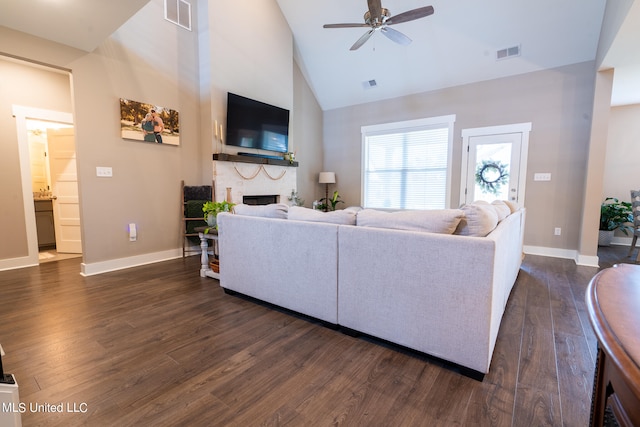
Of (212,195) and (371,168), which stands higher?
Result: (371,168)

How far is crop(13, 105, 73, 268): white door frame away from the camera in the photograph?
349 centimetres

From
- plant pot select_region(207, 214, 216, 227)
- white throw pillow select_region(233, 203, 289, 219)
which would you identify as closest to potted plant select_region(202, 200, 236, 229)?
plant pot select_region(207, 214, 216, 227)

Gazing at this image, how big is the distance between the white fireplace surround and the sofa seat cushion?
289 centimetres

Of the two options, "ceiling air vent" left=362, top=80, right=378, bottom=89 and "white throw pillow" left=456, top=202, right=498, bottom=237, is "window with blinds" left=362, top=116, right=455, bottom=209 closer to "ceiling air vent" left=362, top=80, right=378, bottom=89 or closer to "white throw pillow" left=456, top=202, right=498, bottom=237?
"ceiling air vent" left=362, top=80, right=378, bottom=89

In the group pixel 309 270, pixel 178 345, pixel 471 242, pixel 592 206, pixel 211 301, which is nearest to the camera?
pixel 471 242

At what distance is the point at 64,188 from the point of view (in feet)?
13.9

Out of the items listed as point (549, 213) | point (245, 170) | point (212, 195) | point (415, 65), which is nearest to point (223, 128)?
point (245, 170)

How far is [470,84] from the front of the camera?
186 inches

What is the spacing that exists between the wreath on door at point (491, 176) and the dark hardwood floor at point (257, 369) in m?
2.42

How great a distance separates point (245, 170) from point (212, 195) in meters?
0.66

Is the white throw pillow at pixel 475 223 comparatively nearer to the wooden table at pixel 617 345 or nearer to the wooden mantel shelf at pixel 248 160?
the wooden table at pixel 617 345

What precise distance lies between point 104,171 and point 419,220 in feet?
12.2

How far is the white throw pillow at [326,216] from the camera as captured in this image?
1.95m

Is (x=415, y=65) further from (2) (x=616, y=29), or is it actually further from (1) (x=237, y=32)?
(1) (x=237, y=32)
